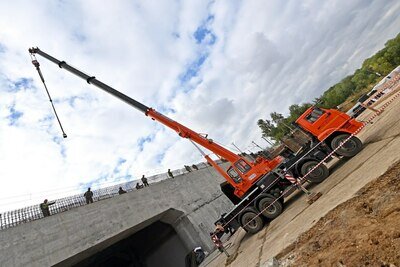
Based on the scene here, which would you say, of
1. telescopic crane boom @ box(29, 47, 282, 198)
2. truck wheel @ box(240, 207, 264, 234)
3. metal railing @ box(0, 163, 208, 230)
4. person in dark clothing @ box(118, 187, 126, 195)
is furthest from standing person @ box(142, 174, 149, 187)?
truck wheel @ box(240, 207, 264, 234)

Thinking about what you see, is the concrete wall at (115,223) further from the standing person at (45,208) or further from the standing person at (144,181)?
the standing person at (144,181)

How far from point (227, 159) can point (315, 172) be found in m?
4.05

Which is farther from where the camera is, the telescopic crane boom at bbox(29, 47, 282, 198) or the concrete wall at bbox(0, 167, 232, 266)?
the telescopic crane boom at bbox(29, 47, 282, 198)

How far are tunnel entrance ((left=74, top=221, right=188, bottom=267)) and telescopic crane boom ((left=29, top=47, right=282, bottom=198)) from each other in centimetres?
818

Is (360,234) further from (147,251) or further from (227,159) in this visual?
(147,251)

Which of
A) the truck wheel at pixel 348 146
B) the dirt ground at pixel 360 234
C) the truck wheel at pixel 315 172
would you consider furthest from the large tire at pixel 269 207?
the dirt ground at pixel 360 234

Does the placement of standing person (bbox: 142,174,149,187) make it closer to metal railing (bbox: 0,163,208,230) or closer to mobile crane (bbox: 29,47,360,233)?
metal railing (bbox: 0,163,208,230)

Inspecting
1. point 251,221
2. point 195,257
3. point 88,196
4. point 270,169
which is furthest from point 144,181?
point 270,169

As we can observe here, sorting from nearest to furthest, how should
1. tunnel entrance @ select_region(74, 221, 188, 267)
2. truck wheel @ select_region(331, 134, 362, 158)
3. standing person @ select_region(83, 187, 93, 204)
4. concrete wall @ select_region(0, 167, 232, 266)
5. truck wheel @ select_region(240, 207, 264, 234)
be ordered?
concrete wall @ select_region(0, 167, 232, 266) → truck wheel @ select_region(331, 134, 362, 158) → truck wheel @ select_region(240, 207, 264, 234) → standing person @ select_region(83, 187, 93, 204) → tunnel entrance @ select_region(74, 221, 188, 267)

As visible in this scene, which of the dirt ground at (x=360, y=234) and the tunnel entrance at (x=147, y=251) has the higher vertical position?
the tunnel entrance at (x=147, y=251)

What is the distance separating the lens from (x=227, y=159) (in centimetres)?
1369

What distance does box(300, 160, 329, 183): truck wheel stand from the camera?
11.8 m

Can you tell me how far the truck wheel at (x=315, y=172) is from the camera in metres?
11.8

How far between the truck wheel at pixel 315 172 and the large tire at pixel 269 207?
174 centimetres
